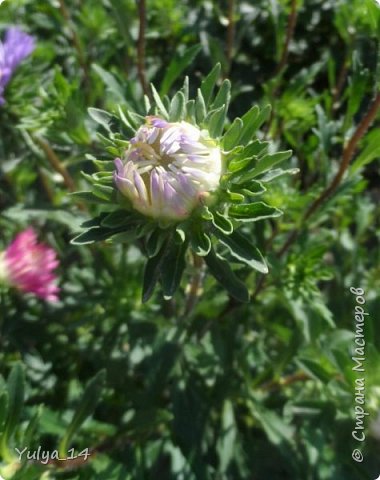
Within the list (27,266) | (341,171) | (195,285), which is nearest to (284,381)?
(195,285)

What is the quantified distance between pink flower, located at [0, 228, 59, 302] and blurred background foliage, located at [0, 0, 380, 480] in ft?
0.39

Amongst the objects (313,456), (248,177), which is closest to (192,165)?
(248,177)

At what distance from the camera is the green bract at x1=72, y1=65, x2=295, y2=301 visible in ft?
3.43

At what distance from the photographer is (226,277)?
1.15 metres

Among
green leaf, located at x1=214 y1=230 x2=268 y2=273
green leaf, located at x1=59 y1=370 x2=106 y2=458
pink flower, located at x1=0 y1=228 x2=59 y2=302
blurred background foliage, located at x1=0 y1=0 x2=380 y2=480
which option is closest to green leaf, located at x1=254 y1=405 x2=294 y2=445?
blurred background foliage, located at x1=0 y1=0 x2=380 y2=480

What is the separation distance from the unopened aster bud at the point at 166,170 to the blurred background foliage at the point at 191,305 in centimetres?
41

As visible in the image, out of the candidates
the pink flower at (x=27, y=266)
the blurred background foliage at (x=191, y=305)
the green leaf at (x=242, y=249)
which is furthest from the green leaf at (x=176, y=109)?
the pink flower at (x=27, y=266)

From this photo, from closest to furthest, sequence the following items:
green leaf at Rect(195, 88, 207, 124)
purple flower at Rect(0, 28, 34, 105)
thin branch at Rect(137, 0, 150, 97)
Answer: green leaf at Rect(195, 88, 207, 124)
thin branch at Rect(137, 0, 150, 97)
purple flower at Rect(0, 28, 34, 105)

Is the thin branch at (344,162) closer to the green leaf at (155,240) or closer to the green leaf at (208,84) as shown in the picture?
the green leaf at (208,84)

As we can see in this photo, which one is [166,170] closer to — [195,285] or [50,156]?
[195,285]

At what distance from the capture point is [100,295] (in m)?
1.81

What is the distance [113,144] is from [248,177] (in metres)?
0.24

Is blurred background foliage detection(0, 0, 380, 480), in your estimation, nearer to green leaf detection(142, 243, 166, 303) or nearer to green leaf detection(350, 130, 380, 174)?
green leaf detection(350, 130, 380, 174)

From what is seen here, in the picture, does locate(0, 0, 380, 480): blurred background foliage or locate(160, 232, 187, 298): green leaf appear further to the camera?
locate(0, 0, 380, 480): blurred background foliage
